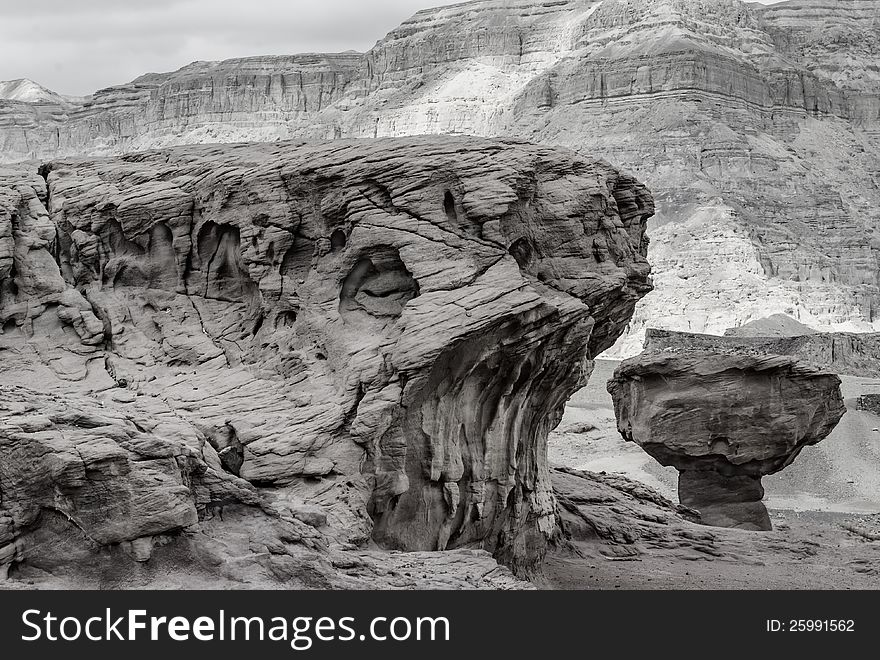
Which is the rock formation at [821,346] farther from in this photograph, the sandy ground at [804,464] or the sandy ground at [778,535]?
the sandy ground at [778,535]

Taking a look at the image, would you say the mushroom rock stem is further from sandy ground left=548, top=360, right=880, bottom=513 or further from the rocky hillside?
the rocky hillside

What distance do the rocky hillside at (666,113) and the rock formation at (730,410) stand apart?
179ft

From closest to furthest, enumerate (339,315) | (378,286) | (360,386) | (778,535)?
(360,386) < (339,315) < (378,286) < (778,535)

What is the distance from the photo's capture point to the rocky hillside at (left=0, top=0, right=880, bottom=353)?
9731 centimetres

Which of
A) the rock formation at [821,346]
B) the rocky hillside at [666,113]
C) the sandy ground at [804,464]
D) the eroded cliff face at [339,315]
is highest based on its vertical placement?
the rocky hillside at [666,113]

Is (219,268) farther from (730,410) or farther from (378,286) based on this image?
(730,410)

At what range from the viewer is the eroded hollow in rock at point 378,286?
604 inches

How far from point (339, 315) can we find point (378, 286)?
0.54 m

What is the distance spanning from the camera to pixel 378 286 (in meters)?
15.6

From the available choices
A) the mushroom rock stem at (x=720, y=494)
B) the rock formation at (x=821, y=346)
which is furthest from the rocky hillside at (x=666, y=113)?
the mushroom rock stem at (x=720, y=494)

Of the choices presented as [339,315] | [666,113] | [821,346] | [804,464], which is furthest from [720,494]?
[666,113]

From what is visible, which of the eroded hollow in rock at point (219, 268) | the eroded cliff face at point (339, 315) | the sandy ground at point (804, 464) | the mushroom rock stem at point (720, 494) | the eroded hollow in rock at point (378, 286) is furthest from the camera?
the sandy ground at point (804, 464)

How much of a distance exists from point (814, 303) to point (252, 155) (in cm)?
8191

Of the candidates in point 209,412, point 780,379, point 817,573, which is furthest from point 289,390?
point 780,379
